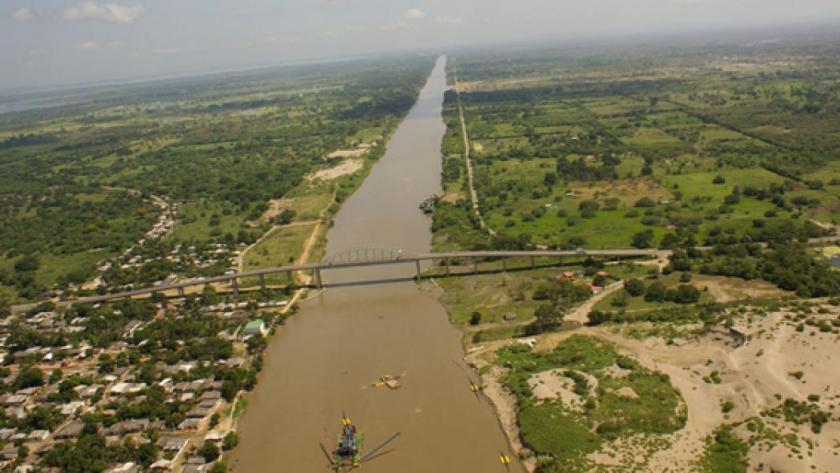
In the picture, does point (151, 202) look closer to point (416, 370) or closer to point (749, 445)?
point (416, 370)

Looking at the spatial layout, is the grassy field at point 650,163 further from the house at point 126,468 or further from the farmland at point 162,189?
the house at point 126,468

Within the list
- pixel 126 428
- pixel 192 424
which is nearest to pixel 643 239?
pixel 192 424

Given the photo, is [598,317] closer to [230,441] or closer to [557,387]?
[557,387]

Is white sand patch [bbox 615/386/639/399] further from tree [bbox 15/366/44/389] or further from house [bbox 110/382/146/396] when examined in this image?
tree [bbox 15/366/44/389]

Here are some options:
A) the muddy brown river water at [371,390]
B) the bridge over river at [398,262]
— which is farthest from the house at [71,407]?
the bridge over river at [398,262]

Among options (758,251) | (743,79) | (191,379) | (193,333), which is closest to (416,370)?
(191,379)

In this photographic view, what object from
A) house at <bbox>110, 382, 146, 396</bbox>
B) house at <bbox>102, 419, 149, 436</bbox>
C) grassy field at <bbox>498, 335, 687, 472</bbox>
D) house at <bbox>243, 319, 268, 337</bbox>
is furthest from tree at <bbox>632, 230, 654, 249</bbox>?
house at <bbox>102, 419, 149, 436</bbox>
